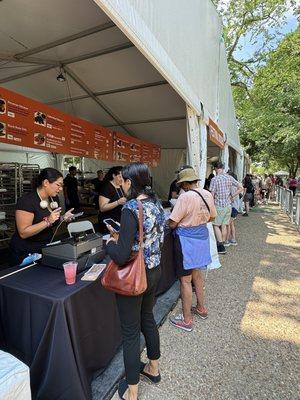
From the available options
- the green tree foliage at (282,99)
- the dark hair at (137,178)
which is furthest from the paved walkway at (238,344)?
the green tree foliage at (282,99)

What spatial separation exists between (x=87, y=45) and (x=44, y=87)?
2048 millimetres

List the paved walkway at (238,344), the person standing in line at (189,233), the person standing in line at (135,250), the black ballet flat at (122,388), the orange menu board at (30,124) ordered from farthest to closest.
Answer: the orange menu board at (30,124)
the person standing in line at (189,233)
the paved walkway at (238,344)
the black ballet flat at (122,388)
the person standing in line at (135,250)

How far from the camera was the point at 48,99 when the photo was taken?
6371 millimetres

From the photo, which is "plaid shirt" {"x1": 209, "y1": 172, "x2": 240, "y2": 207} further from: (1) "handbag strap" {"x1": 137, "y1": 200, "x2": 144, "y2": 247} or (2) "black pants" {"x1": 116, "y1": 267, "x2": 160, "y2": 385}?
(1) "handbag strap" {"x1": 137, "y1": 200, "x2": 144, "y2": 247}

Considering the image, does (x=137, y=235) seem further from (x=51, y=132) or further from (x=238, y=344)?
(x=51, y=132)

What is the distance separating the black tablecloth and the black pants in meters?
0.28

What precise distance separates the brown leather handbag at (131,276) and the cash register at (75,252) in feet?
1.53

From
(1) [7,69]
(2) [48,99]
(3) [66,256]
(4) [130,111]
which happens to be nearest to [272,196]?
(4) [130,111]

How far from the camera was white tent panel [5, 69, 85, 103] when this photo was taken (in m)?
5.41

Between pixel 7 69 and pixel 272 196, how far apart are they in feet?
62.3

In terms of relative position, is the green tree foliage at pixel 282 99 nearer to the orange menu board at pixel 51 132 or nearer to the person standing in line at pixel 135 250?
the orange menu board at pixel 51 132

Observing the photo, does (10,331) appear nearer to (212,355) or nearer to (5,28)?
(212,355)

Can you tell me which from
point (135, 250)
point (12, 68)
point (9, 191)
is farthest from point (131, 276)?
point (9, 191)

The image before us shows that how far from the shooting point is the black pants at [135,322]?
1.72 meters
